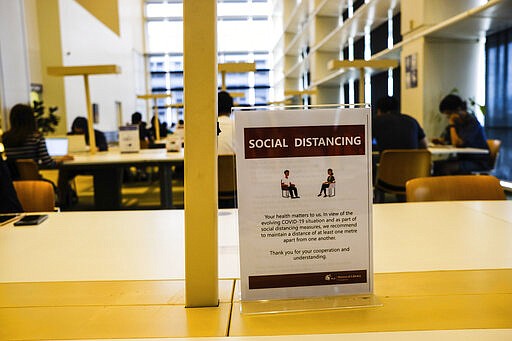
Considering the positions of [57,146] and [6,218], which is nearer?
[6,218]

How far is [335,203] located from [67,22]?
401 inches

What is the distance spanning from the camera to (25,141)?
357 centimetres

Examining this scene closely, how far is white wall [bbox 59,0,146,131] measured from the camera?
929cm

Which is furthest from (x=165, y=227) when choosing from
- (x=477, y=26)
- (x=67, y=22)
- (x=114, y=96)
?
(x=114, y=96)

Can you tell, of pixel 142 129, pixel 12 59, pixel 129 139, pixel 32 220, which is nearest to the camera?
pixel 32 220

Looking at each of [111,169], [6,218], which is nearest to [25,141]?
[111,169]

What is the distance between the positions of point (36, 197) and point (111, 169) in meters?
2.22

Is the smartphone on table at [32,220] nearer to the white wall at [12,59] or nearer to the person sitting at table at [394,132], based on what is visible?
the person sitting at table at [394,132]

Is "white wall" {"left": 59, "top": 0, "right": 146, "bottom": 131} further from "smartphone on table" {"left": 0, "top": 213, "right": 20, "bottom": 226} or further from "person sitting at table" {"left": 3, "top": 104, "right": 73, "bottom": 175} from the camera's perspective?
"smartphone on table" {"left": 0, "top": 213, "right": 20, "bottom": 226}

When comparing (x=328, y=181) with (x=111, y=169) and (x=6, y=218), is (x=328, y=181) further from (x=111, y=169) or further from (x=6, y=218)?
(x=111, y=169)

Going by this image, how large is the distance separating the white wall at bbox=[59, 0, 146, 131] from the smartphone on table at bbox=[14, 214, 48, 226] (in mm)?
8554

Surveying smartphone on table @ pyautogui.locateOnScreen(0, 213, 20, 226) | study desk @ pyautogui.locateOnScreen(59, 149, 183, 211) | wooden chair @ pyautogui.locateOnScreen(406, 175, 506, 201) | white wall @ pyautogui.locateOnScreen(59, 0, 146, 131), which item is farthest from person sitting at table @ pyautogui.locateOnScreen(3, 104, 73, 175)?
white wall @ pyautogui.locateOnScreen(59, 0, 146, 131)

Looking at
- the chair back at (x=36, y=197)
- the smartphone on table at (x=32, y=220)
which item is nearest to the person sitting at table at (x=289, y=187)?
the smartphone on table at (x=32, y=220)

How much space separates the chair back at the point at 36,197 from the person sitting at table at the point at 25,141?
1.84 m
